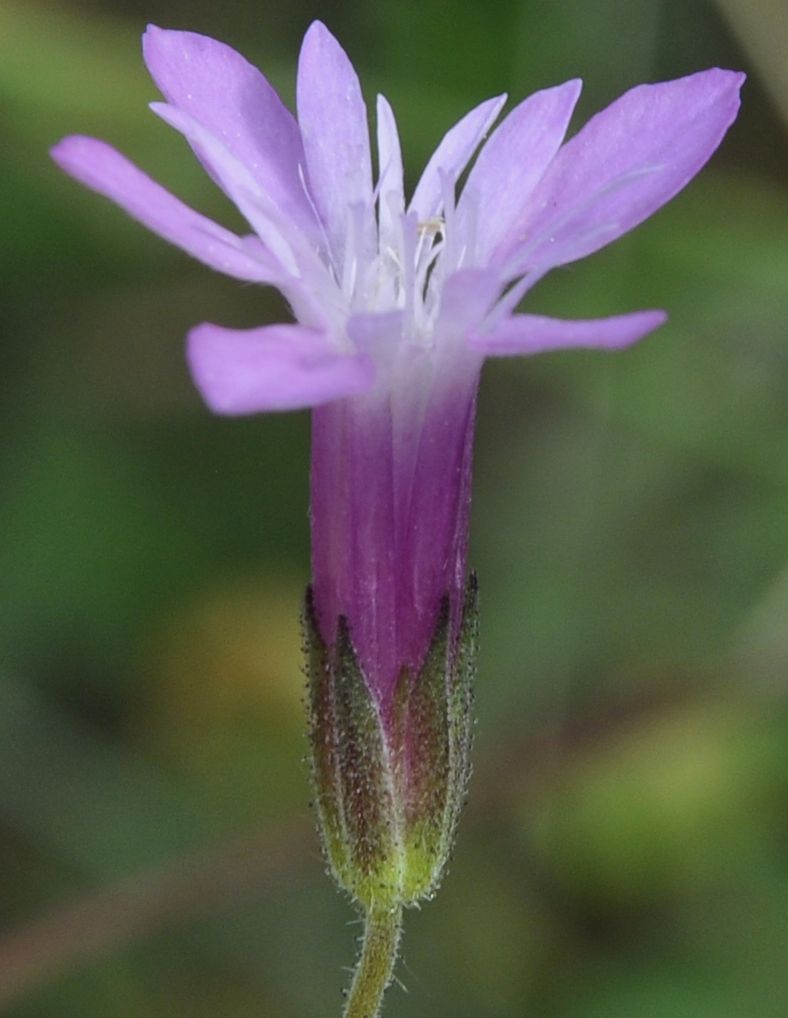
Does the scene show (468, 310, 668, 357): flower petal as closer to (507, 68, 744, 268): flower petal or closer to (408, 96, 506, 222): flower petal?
(507, 68, 744, 268): flower petal

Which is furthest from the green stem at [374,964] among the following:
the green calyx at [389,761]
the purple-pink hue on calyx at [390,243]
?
the purple-pink hue on calyx at [390,243]

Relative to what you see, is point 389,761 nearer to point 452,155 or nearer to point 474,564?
point 452,155

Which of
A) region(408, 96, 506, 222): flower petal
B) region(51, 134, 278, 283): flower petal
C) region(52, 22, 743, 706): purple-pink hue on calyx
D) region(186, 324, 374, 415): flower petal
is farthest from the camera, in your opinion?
region(408, 96, 506, 222): flower petal

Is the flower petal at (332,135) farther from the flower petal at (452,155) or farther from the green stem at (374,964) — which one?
the green stem at (374,964)

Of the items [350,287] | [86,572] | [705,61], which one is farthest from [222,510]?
[350,287]

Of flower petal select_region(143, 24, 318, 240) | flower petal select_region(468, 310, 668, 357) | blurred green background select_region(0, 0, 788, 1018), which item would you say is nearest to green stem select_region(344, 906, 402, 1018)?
flower petal select_region(468, 310, 668, 357)

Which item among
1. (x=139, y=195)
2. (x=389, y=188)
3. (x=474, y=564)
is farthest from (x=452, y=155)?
(x=474, y=564)

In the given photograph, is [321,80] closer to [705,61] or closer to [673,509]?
[673,509]
